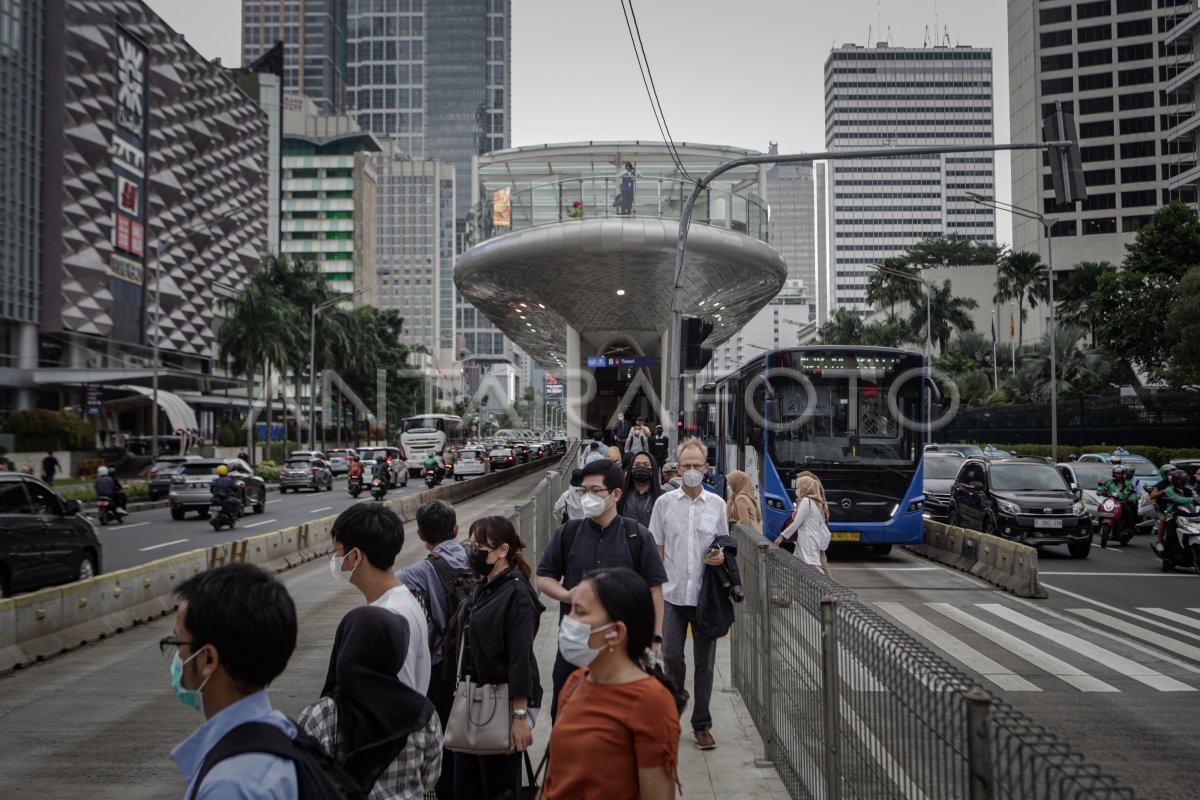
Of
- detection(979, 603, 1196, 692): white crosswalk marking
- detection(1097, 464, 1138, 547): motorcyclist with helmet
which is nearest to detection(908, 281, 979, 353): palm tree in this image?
detection(1097, 464, 1138, 547): motorcyclist with helmet

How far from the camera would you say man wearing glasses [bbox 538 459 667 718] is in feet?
19.3

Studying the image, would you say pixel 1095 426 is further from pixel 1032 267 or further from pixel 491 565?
pixel 491 565

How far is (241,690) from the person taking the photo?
2502mm

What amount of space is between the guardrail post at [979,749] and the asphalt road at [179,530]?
1437cm

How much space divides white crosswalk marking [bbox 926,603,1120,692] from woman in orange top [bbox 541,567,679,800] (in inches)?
278

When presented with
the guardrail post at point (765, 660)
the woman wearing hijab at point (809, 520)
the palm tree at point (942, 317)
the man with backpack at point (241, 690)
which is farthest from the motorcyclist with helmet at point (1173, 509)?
the palm tree at point (942, 317)

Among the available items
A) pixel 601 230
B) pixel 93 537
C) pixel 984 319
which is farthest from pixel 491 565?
pixel 984 319

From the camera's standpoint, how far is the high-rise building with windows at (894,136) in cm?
18725

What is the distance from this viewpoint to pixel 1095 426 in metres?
40.8

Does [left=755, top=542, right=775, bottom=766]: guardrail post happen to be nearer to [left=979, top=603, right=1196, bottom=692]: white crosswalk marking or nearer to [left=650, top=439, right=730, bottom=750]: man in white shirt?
[left=650, top=439, right=730, bottom=750]: man in white shirt

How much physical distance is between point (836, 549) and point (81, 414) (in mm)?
53257

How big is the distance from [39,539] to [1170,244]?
37333mm

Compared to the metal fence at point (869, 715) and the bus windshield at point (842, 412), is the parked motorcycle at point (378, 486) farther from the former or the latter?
the metal fence at point (869, 715)

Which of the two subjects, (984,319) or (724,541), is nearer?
(724,541)
